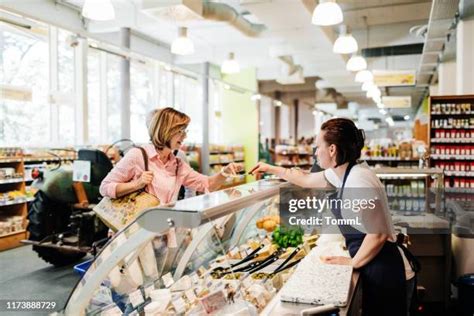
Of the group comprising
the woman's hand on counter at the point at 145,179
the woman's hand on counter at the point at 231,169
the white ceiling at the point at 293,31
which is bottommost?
the woman's hand on counter at the point at 145,179

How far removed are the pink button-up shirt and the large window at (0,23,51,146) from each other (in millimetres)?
5674

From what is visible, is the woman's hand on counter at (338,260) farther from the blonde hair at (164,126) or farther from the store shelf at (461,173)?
the store shelf at (461,173)

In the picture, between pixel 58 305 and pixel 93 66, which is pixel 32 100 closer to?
pixel 93 66

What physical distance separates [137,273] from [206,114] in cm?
1140

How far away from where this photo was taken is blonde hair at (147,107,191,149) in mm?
2812

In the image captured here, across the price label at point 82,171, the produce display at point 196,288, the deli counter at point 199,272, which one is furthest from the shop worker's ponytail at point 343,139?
the price label at point 82,171

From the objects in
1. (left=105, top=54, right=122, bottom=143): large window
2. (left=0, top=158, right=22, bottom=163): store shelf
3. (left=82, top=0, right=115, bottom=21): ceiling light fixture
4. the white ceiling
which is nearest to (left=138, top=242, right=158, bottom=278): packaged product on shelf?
(left=82, top=0, right=115, bottom=21): ceiling light fixture

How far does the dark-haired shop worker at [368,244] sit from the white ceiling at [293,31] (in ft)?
16.3

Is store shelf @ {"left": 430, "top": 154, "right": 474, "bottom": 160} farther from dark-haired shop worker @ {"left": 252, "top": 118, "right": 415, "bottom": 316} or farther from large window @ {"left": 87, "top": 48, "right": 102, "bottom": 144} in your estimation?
large window @ {"left": 87, "top": 48, "right": 102, "bottom": 144}

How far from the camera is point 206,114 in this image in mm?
13336

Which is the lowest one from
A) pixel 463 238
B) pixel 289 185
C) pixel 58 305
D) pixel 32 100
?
pixel 58 305

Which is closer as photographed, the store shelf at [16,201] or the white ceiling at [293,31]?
the store shelf at [16,201]

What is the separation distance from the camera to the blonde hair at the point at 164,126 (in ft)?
9.23

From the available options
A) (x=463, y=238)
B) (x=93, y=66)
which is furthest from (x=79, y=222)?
(x=93, y=66)
